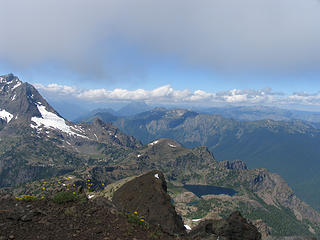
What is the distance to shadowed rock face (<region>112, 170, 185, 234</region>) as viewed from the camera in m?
33.7

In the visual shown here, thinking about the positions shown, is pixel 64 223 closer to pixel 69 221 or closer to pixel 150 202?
pixel 69 221

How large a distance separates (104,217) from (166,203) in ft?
71.6

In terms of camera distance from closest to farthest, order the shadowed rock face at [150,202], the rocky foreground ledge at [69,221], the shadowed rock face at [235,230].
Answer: the rocky foreground ledge at [69,221] → the shadowed rock face at [235,230] → the shadowed rock face at [150,202]

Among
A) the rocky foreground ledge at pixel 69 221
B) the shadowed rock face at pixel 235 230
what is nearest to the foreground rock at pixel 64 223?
the rocky foreground ledge at pixel 69 221

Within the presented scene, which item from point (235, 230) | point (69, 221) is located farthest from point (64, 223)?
point (235, 230)

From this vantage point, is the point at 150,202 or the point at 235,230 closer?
the point at 235,230

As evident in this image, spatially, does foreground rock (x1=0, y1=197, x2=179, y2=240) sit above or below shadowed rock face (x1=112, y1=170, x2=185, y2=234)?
above

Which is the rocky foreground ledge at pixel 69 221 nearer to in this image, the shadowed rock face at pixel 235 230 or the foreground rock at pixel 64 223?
the foreground rock at pixel 64 223

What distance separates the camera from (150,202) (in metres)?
36.9

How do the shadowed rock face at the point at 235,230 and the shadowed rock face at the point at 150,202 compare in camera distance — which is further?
the shadowed rock face at the point at 150,202

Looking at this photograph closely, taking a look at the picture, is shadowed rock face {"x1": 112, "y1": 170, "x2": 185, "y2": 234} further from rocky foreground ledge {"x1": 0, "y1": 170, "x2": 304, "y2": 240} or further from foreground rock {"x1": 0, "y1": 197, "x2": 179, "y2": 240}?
foreground rock {"x1": 0, "y1": 197, "x2": 179, "y2": 240}

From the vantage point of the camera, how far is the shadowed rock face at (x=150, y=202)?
3366 cm

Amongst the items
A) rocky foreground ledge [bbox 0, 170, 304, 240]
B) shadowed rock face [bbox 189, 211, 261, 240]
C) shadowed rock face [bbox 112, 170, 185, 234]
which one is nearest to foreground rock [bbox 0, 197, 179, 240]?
rocky foreground ledge [bbox 0, 170, 304, 240]

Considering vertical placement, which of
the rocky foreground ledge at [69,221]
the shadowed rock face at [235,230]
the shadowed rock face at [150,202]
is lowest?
the shadowed rock face at [150,202]
